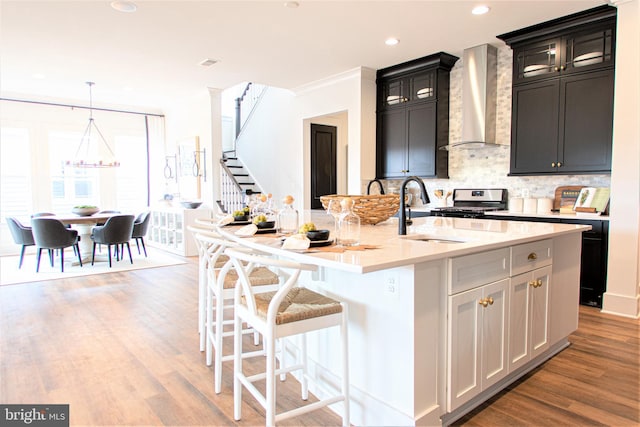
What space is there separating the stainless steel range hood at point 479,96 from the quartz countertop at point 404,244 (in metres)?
2.19

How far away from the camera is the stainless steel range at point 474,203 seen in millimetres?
4844

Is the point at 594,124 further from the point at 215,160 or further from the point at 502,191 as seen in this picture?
the point at 215,160

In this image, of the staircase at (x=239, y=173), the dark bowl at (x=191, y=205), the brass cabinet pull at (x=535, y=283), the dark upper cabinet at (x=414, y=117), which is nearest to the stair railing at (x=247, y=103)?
the staircase at (x=239, y=173)

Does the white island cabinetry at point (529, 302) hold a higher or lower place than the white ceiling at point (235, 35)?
lower

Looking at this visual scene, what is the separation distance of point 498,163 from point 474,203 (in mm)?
587

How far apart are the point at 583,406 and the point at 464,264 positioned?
1.13m

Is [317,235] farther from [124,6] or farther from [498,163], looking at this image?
[498,163]

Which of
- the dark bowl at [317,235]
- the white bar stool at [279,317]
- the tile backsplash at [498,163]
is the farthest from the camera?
the tile backsplash at [498,163]

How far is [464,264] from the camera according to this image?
192cm

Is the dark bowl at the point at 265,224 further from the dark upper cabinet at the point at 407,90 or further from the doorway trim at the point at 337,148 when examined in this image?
the doorway trim at the point at 337,148

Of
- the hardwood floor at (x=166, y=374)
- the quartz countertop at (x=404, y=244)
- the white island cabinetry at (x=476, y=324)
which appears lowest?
the hardwood floor at (x=166, y=374)

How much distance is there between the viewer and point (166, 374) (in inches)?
102

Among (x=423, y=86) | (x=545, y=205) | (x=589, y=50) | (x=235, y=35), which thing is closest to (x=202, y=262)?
(x=235, y=35)

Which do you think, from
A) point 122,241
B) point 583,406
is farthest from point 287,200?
point 122,241
